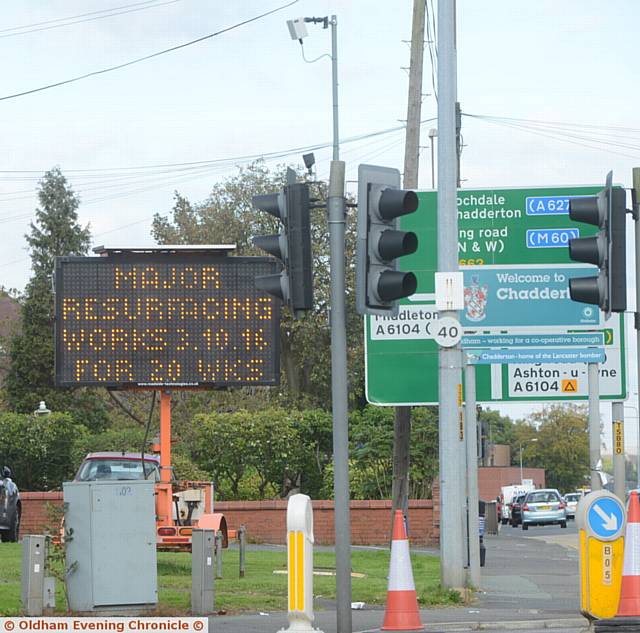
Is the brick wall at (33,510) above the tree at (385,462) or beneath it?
beneath

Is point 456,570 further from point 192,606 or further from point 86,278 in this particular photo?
point 86,278

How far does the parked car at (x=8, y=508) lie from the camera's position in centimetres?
2562

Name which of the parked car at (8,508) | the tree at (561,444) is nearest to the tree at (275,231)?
the parked car at (8,508)

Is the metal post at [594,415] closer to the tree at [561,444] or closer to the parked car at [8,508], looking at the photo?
the parked car at [8,508]

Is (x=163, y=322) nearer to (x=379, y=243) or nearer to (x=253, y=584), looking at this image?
(x=253, y=584)

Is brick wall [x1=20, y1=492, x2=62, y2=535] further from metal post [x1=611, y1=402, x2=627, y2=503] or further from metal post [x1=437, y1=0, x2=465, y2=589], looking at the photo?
metal post [x1=437, y1=0, x2=465, y2=589]

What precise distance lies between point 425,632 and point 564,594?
650cm

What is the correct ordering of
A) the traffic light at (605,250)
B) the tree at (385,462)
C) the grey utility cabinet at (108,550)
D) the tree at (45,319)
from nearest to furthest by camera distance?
1. the traffic light at (605,250)
2. the grey utility cabinet at (108,550)
3. the tree at (385,462)
4. the tree at (45,319)

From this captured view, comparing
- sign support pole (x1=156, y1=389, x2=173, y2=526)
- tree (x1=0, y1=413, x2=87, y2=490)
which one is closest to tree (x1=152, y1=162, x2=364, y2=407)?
tree (x1=0, y1=413, x2=87, y2=490)

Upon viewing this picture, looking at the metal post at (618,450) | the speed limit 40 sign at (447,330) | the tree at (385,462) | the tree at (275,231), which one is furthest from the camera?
the tree at (275,231)

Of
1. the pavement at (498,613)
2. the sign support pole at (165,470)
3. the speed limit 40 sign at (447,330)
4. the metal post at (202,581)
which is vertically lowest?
the pavement at (498,613)

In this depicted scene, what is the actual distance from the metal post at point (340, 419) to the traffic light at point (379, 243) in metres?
0.19

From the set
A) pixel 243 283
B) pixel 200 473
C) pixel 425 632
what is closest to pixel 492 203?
pixel 243 283

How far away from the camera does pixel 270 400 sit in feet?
163
